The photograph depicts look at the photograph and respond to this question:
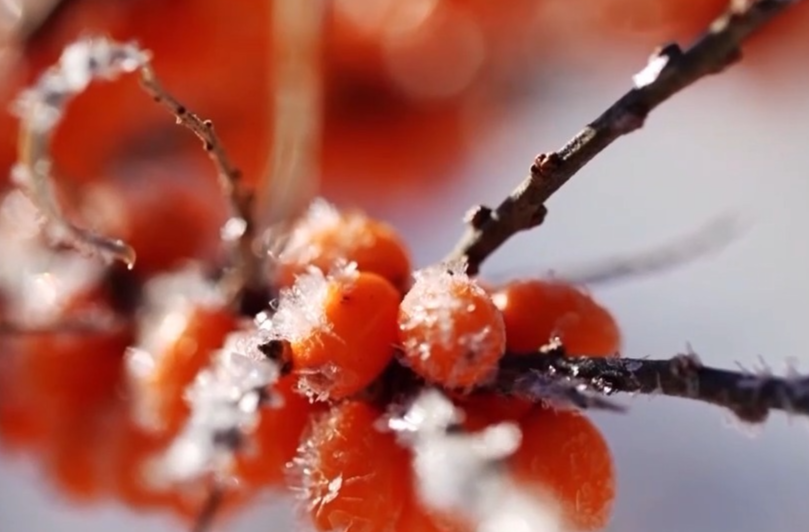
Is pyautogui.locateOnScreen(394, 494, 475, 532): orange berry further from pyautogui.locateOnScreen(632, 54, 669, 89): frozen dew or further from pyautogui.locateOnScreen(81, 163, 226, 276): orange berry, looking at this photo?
pyautogui.locateOnScreen(81, 163, 226, 276): orange berry

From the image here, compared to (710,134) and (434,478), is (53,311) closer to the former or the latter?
(434,478)

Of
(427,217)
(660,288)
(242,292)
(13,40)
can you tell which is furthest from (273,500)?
(660,288)

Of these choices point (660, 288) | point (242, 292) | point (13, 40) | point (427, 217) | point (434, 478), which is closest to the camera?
point (434, 478)

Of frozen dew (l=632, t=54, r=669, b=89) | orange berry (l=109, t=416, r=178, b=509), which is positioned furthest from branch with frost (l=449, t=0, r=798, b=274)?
orange berry (l=109, t=416, r=178, b=509)

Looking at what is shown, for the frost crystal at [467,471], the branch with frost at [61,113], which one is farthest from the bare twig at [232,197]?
the frost crystal at [467,471]

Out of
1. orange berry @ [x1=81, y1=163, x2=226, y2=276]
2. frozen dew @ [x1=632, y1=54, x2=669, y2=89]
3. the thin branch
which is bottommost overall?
frozen dew @ [x1=632, y1=54, x2=669, y2=89]

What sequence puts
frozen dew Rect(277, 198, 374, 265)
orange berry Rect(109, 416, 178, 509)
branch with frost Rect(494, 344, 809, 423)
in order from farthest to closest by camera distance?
1. orange berry Rect(109, 416, 178, 509)
2. frozen dew Rect(277, 198, 374, 265)
3. branch with frost Rect(494, 344, 809, 423)
